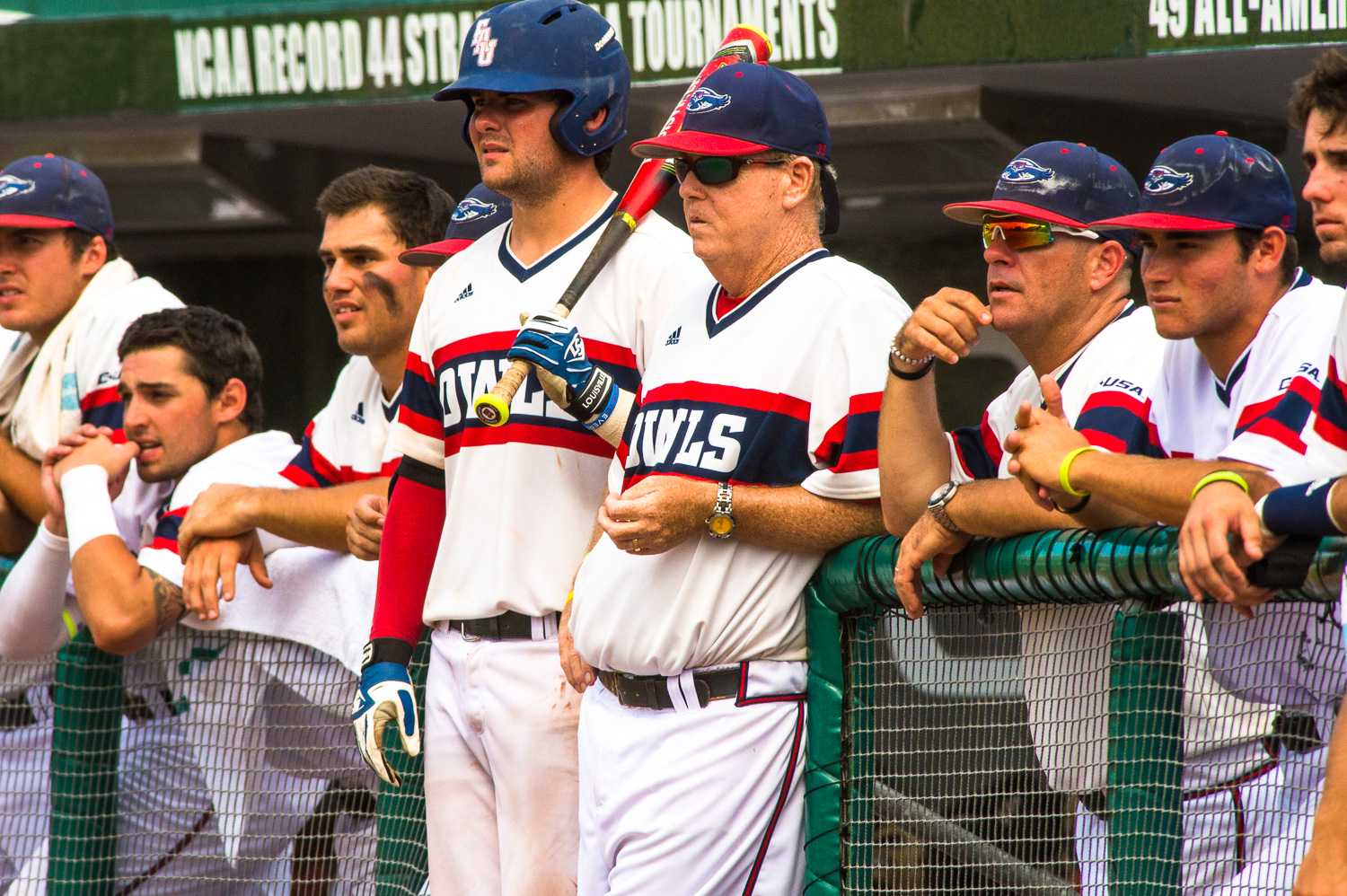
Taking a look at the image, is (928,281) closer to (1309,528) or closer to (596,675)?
(596,675)

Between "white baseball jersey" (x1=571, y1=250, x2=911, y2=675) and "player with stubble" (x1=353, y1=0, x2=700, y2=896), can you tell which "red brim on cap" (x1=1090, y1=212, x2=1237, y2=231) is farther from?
"player with stubble" (x1=353, y1=0, x2=700, y2=896)

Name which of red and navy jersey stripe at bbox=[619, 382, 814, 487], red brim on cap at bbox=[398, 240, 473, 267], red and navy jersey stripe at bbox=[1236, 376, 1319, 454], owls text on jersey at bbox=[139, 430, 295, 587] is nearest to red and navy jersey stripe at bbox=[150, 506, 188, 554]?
owls text on jersey at bbox=[139, 430, 295, 587]

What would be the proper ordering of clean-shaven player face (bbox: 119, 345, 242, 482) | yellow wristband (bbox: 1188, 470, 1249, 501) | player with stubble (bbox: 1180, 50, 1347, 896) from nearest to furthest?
player with stubble (bbox: 1180, 50, 1347, 896)
yellow wristband (bbox: 1188, 470, 1249, 501)
clean-shaven player face (bbox: 119, 345, 242, 482)

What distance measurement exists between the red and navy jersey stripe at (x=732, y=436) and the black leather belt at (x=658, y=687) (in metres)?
0.29

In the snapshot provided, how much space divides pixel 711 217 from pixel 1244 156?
873 millimetres


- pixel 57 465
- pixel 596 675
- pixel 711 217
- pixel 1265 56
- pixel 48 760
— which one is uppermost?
pixel 1265 56

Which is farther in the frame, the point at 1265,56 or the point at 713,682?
the point at 1265,56

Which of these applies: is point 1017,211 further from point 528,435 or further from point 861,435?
point 528,435

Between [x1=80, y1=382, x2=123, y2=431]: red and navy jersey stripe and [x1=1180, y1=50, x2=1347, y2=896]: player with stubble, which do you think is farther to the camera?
[x1=80, y1=382, x2=123, y2=431]: red and navy jersey stripe

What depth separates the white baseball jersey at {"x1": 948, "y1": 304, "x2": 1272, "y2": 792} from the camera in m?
2.18

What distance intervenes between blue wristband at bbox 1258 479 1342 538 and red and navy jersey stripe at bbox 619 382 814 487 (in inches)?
30.8

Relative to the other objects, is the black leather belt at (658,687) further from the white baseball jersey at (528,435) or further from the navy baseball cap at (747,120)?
the navy baseball cap at (747,120)

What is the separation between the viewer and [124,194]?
7262 mm

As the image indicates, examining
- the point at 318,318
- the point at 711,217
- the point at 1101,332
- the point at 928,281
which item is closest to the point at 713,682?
the point at 711,217
